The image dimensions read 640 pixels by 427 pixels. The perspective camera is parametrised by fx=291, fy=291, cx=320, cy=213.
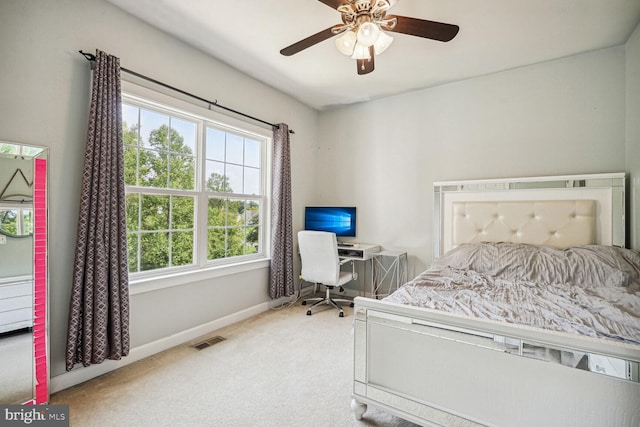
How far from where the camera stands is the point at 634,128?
2447 mm

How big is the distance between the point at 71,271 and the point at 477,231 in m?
3.56

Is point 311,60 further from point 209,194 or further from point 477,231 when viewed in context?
point 477,231

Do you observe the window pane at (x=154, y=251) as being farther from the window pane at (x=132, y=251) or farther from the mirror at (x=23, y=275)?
the mirror at (x=23, y=275)

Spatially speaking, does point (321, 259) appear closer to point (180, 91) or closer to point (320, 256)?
point (320, 256)

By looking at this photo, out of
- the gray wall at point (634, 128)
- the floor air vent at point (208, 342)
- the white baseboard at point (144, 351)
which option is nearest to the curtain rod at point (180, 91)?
the white baseboard at point (144, 351)

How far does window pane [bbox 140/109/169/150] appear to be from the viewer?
246 cm

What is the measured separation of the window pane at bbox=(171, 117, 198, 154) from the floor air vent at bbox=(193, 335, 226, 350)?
5.76ft

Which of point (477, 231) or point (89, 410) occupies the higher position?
point (477, 231)

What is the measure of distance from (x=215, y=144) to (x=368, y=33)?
1931 mm

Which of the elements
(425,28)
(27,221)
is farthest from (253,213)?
(425,28)

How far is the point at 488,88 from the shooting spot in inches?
126

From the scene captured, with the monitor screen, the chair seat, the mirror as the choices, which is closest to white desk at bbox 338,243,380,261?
the chair seat

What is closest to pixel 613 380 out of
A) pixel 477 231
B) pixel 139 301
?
pixel 477 231

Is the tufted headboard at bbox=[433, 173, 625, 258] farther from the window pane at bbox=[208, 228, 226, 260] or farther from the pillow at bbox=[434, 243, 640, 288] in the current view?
the window pane at bbox=[208, 228, 226, 260]
